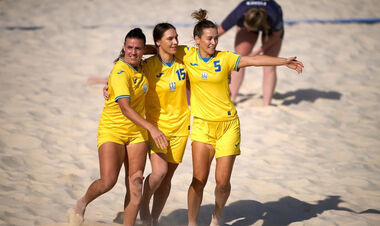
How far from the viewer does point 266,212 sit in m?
4.98

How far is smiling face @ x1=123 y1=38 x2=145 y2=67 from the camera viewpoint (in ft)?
12.6

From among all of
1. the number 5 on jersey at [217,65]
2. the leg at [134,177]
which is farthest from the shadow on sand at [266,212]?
→ the number 5 on jersey at [217,65]

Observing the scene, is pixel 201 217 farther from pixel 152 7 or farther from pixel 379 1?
pixel 379 1

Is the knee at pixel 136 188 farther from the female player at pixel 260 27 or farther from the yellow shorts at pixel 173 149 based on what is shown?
the female player at pixel 260 27

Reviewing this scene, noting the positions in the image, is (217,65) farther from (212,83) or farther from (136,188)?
(136,188)

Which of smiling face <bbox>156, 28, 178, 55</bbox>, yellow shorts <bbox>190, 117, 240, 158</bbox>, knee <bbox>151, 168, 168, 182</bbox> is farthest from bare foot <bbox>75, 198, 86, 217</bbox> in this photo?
smiling face <bbox>156, 28, 178, 55</bbox>

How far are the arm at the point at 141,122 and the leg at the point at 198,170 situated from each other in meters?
0.54

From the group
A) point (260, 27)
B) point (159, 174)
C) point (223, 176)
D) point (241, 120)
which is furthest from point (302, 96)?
point (159, 174)

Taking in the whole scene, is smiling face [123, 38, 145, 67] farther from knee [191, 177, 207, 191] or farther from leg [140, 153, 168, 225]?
knee [191, 177, 207, 191]

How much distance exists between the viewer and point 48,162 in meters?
5.70

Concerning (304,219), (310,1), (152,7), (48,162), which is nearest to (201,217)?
(304,219)

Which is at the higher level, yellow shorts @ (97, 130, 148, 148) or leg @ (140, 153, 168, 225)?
yellow shorts @ (97, 130, 148, 148)

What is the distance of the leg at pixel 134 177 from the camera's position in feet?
13.0

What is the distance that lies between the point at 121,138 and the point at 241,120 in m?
3.70
